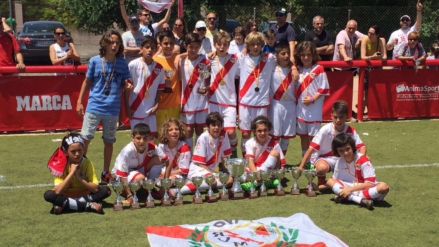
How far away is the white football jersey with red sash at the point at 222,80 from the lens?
821 cm

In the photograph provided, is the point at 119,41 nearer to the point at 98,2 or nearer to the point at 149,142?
A: the point at 149,142

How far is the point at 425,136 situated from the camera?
1082cm

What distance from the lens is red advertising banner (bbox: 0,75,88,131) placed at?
10922 millimetres

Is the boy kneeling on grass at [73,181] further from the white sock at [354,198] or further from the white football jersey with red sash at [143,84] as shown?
the white sock at [354,198]

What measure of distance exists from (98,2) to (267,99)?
1671cm

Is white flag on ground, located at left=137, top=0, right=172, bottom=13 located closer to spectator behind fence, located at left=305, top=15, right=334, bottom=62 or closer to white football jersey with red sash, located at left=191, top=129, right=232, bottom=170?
spectator behind fence, located at left=305, top=15, right=334, bottom=62

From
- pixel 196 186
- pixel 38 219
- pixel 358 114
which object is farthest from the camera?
pixel 358 114

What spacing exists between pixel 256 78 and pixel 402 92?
5132 millimetres

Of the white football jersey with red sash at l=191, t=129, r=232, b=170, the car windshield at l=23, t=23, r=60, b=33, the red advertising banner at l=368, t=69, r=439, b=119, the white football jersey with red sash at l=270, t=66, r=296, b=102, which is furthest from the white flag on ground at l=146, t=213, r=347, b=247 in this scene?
the car windshield at l=23, t=23, r=60, b=33

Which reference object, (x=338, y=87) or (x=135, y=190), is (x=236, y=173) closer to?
(x=135, y=190)

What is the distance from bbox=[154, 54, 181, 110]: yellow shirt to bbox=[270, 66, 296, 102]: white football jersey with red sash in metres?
1.26

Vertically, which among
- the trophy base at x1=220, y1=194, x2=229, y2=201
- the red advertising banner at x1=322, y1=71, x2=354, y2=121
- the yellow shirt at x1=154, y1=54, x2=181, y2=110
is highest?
the yellow shirt at x1=154, y1=54, x2=181, y2=110

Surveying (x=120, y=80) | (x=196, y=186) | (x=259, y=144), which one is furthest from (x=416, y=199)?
(x=120, y=80)

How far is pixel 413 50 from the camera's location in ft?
40.8
